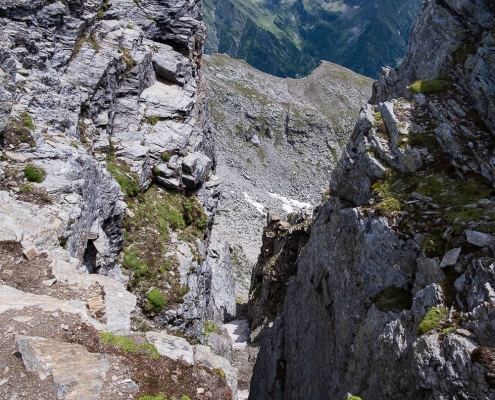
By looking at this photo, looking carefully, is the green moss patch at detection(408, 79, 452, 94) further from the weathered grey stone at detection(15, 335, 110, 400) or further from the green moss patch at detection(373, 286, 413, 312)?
the weathered grey stone at detection(15, 335, 110, 400)

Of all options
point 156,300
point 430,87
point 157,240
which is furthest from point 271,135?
point 156,300

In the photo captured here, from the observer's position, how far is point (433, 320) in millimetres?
12625

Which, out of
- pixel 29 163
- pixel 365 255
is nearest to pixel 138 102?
pixel 29 163

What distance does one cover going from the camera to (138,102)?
3316cm

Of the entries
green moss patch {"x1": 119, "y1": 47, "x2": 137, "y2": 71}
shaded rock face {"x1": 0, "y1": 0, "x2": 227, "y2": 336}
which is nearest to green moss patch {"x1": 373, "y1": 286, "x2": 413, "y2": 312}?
shaded rock face {"x1": 0, "y1": 0, "x2": 227, "y2": 336}

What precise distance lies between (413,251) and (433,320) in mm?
4333

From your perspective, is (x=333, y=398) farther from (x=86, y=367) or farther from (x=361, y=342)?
(x=86, y=367)

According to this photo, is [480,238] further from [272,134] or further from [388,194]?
[272,134]

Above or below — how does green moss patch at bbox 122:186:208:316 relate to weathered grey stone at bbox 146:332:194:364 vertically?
below

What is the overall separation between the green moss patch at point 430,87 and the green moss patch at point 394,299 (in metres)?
13.3

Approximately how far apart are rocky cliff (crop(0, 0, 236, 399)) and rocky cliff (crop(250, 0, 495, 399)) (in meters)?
6.62

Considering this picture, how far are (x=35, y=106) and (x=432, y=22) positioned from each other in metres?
28.5

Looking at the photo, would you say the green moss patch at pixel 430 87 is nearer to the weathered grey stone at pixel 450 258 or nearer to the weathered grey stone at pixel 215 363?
the weathered grey stone at pixel 450 258

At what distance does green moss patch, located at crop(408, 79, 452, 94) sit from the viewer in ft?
77.4
